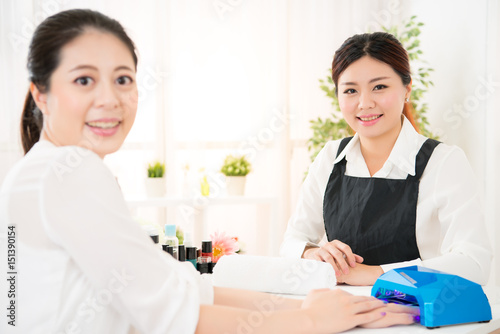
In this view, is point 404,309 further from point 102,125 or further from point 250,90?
point 250,90

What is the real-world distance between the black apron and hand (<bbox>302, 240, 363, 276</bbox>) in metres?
Result: 0.21

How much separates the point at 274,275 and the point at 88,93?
62cm

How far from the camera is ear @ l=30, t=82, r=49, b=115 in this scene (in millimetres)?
920

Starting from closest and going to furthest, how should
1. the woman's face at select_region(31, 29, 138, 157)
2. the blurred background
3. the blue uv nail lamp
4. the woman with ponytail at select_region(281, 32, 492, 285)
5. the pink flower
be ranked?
1. the woman's face at select_region(31, 29, 138, 157)
2. the blue uv nail lamp
3. the woman with ponytail at select_region(281, 32, 492, 285)
4. the pink flower
5. the blurred background

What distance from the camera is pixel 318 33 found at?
13.8 feet

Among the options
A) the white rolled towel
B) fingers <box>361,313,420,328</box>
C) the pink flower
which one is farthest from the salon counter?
the pink flower

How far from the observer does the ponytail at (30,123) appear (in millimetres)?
1001

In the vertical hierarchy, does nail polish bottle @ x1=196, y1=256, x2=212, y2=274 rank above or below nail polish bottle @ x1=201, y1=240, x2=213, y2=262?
below

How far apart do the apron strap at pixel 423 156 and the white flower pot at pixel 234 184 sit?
201 centimetres

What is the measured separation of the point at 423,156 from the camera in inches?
65.4

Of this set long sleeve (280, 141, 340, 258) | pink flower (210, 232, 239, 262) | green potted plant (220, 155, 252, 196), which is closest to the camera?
pink flower (210, 232, 239, 262)

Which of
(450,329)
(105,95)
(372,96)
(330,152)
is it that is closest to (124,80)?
(105,95)

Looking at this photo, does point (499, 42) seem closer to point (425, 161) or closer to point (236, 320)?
point (425, 161)

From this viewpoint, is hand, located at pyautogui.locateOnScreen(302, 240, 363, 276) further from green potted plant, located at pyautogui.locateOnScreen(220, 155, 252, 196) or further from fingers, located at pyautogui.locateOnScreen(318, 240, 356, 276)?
green potted plant, located at pyautogui.locateOnScreen(220, 155, 252, 196)
